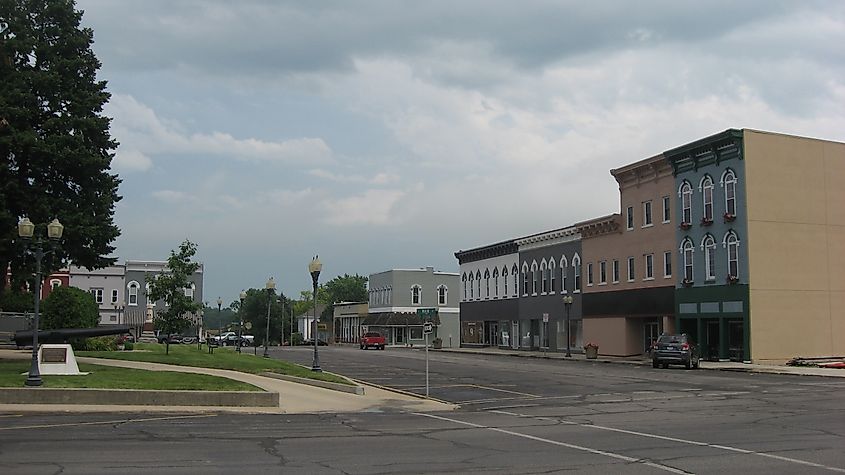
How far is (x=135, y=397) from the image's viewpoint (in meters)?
20.6

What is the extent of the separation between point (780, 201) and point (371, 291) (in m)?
69.1

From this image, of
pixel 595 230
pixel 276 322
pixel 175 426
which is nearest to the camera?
pixel 175 426

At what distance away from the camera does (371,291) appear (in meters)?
109

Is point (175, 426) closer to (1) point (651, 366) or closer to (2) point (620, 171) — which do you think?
(1) point (651, 366)

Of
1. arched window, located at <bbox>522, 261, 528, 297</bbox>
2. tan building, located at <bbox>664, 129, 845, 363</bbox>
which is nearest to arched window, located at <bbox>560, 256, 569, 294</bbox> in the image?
arched window, located at <bbox>522, 261, 528, 297</bbox>

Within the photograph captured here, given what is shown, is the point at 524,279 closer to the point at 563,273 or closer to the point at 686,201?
the point at 563,273

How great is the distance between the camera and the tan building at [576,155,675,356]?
5178 centimetres

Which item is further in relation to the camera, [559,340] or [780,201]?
[559,340]

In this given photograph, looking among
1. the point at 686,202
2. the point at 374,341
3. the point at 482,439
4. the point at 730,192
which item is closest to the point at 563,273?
the point at 686,202

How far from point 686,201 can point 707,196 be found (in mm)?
1928

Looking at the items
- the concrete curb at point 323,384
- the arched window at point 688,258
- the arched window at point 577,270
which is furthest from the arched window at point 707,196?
the concrete curb at point 323,384

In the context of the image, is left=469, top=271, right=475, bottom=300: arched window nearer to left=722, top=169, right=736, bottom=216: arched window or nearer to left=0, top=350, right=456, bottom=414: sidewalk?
left=722, top=169, right=736, bottom=216: arched window

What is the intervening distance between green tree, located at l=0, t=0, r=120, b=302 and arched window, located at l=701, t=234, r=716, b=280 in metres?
31.7

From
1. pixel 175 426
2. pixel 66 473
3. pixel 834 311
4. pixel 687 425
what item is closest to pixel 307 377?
pixel 175 426
